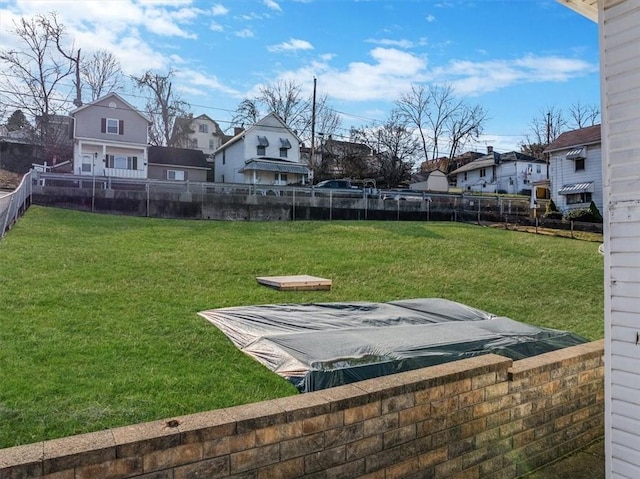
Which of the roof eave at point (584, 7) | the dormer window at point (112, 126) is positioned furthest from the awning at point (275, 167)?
the roof eave at point (584, 7)

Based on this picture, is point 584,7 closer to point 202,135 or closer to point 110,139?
point 110,139

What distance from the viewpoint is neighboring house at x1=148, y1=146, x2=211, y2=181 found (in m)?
30.8

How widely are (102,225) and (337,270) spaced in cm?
660

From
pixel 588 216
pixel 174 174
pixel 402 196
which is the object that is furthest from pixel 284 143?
pixel 588 216

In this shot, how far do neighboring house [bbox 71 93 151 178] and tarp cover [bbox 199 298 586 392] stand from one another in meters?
24.6

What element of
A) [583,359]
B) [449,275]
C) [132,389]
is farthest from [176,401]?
[449,275]

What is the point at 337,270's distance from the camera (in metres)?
8.48

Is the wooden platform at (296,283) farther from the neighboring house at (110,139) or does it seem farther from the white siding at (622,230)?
the neighboring house at (110,139)

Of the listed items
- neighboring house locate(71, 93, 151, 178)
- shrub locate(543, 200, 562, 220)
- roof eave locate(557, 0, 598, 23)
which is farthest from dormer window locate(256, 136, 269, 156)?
roof eave locate(557, 0, 598, 23)

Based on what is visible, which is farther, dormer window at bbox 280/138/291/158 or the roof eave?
dormer window at bbox 280/138/291/158

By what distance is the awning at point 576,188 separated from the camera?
73.9 feet

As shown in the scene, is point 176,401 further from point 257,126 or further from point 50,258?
point 257,126

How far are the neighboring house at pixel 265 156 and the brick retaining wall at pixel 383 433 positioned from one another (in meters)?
27.8

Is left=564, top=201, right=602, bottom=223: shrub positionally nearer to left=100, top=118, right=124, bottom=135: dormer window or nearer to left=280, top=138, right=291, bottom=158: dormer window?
left=280, top=138, right=291, bottom=158: dormer window
